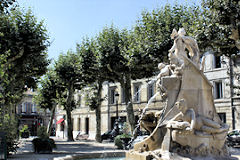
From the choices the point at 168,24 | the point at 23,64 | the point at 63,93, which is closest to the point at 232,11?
the point at 168,24

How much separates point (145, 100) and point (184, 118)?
27908mm

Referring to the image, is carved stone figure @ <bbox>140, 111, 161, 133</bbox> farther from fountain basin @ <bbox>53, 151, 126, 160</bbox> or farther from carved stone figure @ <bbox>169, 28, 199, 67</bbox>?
fountain basin @ <bbox>53, 151, 126, 160</bbox>

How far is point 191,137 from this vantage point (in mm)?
8375

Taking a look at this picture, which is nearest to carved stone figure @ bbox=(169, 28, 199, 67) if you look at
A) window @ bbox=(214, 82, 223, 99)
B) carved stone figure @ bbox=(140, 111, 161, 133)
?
carved stone figure @ bbox=(140, 111, 161, 133)

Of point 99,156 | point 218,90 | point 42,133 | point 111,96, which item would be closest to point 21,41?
point 42,133

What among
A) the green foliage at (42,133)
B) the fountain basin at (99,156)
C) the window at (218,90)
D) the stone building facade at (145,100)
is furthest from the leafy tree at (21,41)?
the window at (218,90)

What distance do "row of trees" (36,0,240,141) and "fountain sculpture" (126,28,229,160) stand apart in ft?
24.5

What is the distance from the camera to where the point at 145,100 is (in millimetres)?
36375

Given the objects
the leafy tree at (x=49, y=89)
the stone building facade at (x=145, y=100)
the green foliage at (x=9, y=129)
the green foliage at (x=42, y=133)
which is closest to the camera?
the green foliage at (x=9, y=129)

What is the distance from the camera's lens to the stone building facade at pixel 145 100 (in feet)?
92.6

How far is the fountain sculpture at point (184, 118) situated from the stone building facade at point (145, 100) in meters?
8.16

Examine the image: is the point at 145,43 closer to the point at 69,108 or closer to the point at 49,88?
the point at 69,108

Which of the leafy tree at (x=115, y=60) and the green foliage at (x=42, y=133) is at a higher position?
the leafy tree at (x=115, y=60)

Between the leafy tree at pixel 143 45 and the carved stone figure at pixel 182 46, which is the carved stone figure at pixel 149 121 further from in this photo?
the leafy tree at pixel 143 45
